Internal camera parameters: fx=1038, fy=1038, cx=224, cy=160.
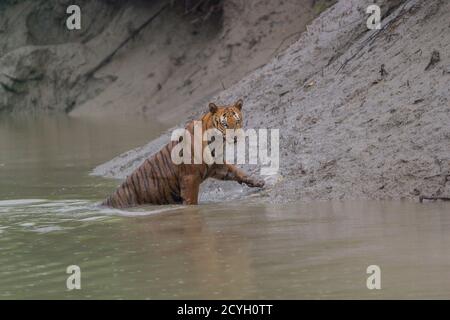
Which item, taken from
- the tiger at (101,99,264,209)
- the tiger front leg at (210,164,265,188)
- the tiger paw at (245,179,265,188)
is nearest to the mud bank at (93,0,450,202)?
the tiger paw at (245,179,265,188)

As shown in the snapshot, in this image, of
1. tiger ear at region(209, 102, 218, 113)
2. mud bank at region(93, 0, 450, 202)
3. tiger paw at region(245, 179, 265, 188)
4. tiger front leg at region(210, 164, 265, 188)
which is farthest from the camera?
tiger paw at region(245, 179, 265, 188)

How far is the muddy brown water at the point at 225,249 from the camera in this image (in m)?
5.72

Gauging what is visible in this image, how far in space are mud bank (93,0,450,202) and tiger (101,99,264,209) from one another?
0.48m

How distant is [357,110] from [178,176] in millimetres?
2236

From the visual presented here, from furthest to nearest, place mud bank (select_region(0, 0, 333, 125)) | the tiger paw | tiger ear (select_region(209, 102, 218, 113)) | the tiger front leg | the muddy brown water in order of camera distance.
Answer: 1. mud bank (select_region(0, 0, 333, 125))
2. the tiger paw
3. the tiger front leg
4. tiger ear (select_region(209, 102, 218, 113))
5. the muddy brown water

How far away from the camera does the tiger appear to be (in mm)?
9109

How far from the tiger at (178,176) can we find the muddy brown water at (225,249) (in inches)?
8.9

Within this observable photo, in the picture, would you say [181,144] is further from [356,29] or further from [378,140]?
[356,29]

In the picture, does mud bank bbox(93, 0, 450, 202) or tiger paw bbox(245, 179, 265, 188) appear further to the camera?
tiger paw bbox(245, 179, 265, 188)

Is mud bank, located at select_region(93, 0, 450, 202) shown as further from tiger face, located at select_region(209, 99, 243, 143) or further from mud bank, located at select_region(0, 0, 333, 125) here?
mud bank, located at select_region(0, 0, 333, 125)

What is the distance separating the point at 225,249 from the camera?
6.85 meters

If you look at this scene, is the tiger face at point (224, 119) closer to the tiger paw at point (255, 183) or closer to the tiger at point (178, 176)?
the tiger at point (178, 176)

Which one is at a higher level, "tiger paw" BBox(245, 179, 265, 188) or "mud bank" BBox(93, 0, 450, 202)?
"mud bank" BBox(93, 0, 450, 202)

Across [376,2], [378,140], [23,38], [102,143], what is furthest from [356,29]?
[23,38]
